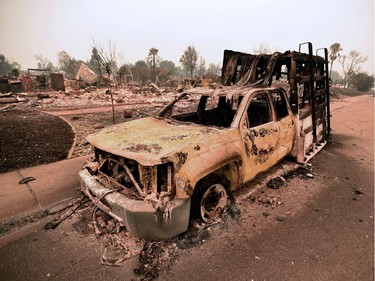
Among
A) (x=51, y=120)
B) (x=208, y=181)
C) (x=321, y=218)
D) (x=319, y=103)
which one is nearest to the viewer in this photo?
(x=208, y=181)

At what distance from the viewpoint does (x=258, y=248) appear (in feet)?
9.57

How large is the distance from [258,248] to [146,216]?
4.73 ft

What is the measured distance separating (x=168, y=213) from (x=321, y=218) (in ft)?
7.81

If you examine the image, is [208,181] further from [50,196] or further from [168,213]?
[50,196]

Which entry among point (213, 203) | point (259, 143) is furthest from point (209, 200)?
point (259, 143)

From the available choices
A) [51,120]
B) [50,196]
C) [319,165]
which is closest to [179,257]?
[50,196]

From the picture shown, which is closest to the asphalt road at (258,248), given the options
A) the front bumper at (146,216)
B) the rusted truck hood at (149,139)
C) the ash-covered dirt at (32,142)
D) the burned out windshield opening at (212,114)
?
the front bumper at (146,216)

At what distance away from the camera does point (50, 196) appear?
4156 millimetres

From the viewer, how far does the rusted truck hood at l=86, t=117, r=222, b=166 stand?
8.89ft

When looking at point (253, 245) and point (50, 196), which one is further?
point (50, 196)

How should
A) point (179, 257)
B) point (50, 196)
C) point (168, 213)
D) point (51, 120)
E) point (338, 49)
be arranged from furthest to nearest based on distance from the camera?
1. point (338, 49)
2. point (51, 120)
3. point (50, 196)
4. point (179, 257)
5. point (168, 213)

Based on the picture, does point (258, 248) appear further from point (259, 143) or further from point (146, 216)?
point (259, 143)

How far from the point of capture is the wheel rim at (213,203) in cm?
327

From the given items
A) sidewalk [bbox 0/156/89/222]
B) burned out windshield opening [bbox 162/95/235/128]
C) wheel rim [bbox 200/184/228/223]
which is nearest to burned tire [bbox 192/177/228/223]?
wheel rim [bbox 200/184/228/223]
